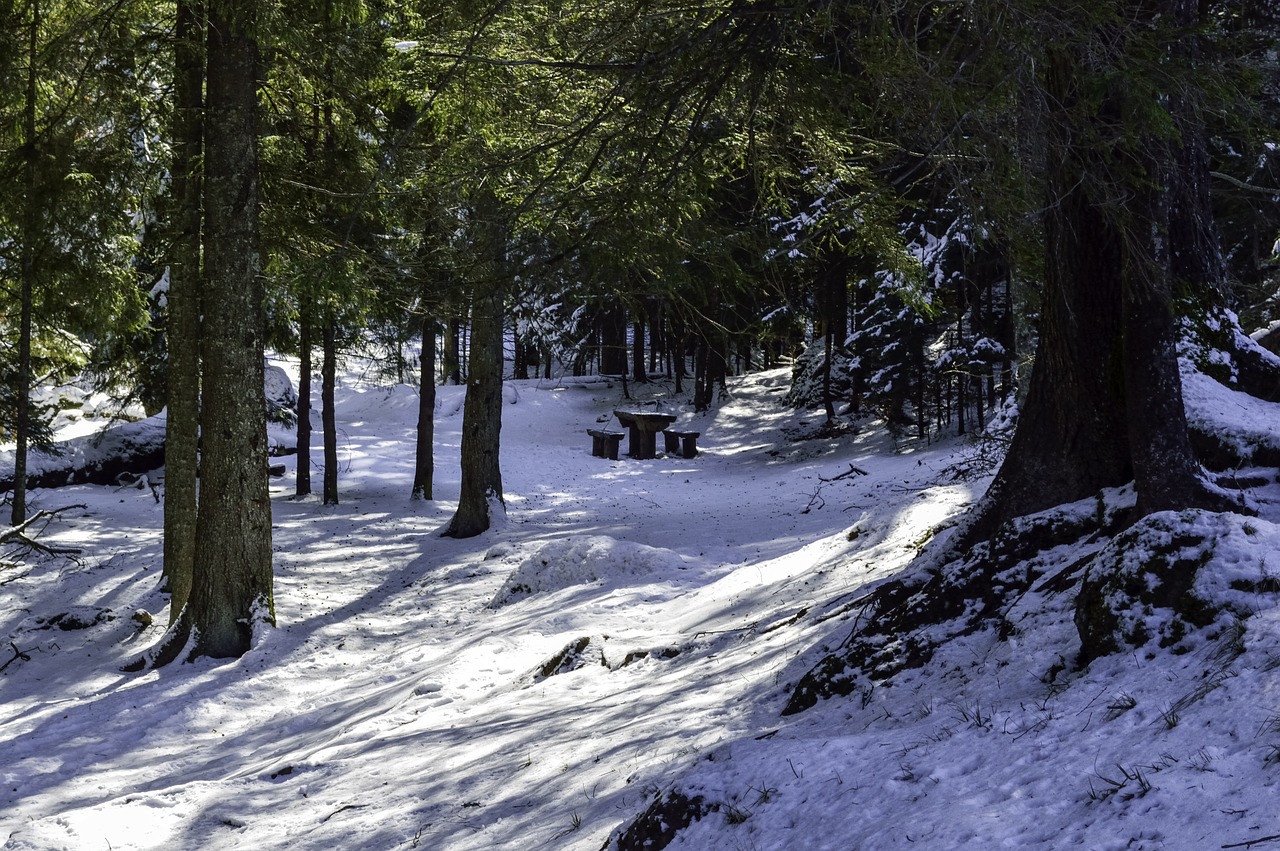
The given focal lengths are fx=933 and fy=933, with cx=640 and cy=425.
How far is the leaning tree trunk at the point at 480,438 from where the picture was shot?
1430cm

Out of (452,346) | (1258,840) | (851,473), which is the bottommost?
(851,473)

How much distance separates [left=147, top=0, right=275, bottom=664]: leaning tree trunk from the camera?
29.9 feet

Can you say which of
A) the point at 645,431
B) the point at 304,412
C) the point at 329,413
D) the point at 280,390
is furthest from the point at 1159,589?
the point at 280,390

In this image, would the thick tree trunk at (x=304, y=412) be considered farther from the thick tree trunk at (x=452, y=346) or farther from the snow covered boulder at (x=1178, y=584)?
the snow covered boulder at (x=1178, y=584)

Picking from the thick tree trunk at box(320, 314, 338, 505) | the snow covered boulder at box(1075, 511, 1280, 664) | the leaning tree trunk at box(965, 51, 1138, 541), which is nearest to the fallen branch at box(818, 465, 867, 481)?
the thick tree trunk at box(320, 314, 338, 505)

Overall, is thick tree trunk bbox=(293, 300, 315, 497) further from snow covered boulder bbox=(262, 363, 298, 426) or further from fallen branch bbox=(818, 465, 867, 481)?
fallen branch bbox=(818, 465, 867, 481)

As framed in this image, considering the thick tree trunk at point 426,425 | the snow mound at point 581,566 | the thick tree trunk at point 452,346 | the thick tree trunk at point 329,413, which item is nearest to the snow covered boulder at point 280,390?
the thick tree trunk at point 452,346

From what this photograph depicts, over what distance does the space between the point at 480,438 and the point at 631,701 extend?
9353mm

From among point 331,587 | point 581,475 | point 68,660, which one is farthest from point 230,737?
point 581,475

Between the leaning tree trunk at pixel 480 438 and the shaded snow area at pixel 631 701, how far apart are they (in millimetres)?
513

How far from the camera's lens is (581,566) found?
1047 cm

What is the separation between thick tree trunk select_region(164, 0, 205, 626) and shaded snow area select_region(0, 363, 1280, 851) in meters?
0.95

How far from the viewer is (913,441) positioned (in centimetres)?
2134

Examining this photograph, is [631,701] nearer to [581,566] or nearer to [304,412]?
[581,566]
